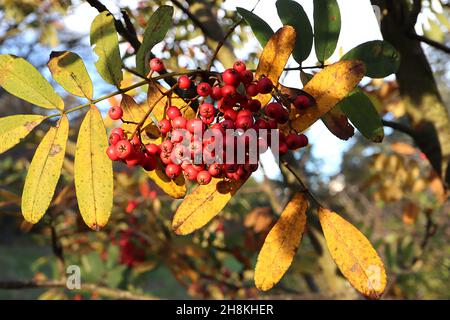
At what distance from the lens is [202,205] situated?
26.5 inches

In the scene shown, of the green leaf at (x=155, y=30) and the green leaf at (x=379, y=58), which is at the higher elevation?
the green leaf at (x=155, y=30)

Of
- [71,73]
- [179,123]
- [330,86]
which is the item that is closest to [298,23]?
[330,86]

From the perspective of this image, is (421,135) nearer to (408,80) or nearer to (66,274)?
(408,80)

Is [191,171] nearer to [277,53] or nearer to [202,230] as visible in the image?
[277,53]

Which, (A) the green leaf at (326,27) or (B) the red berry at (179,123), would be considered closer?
(B) the red berry at (179,123)

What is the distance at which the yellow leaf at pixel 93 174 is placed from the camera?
61 cm

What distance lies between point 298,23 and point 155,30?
24 cm

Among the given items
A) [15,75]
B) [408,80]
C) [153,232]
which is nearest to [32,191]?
[15,75]

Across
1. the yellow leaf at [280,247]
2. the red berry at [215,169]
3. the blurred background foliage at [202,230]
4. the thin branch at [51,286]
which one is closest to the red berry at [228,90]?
the red berry at [215,169]

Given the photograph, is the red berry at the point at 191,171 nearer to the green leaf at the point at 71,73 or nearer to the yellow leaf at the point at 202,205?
Answer: the yellow leaf at the point at 202,205

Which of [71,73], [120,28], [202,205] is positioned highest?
[120,28]

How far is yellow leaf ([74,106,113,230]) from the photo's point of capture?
0.61 metres

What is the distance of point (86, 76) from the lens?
0.68 metres

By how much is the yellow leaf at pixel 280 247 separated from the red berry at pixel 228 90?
0.70ft
